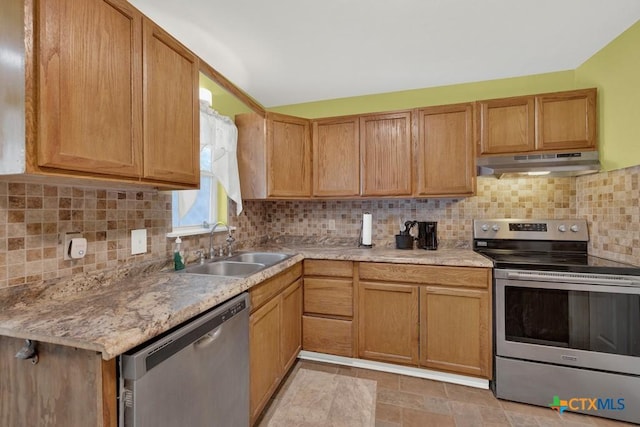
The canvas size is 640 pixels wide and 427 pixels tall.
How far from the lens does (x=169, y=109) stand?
4.30 ft

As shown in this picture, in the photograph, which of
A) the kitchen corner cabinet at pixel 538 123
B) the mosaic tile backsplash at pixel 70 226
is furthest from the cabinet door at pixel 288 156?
the kitchen corner cabinet at pixel 538 123

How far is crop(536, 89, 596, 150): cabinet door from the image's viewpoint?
78.2 inches

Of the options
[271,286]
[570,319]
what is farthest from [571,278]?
[271,286]

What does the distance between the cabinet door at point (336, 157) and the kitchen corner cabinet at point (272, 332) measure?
32.0 inches

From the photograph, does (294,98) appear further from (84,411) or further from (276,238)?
(84,411)

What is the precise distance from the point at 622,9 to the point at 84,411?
10.2 feet

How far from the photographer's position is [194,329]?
1.00 meters

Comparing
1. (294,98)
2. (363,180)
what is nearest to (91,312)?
(363,180)

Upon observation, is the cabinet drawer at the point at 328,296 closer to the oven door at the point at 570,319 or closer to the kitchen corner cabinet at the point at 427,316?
the kitchen corner cabinet at the point at 427,316

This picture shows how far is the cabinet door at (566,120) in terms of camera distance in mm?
1985

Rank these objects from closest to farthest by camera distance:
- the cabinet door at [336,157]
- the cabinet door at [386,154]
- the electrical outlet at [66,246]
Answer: the electrical outlet at [66,246]
the cabinet door at [386,154]
the cabinet door at [336,157]

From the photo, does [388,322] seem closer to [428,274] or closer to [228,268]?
[428,274]

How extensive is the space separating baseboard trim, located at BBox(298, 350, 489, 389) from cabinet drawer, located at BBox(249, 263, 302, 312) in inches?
29.0

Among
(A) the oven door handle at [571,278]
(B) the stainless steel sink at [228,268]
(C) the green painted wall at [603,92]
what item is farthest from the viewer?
(B) the stainless steel sink at [228,268]
